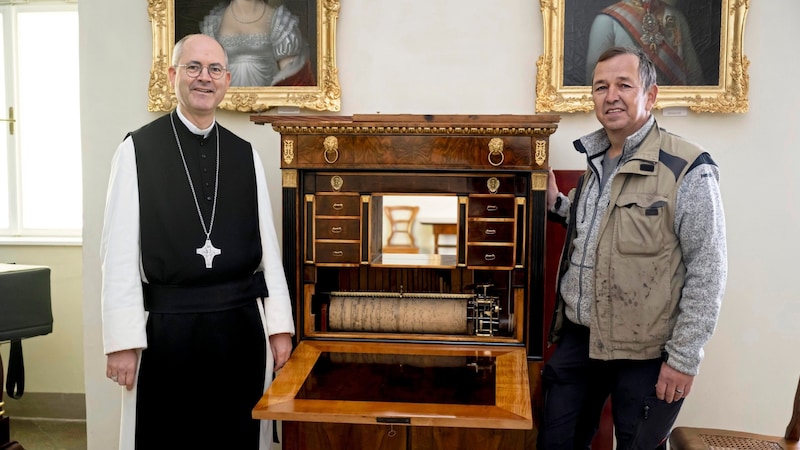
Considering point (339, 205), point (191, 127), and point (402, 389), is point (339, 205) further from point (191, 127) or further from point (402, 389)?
point (402, 389)

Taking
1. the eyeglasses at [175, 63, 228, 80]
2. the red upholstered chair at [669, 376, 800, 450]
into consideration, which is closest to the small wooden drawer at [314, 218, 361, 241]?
the eyeglasses at [175, 63, 228, 80]

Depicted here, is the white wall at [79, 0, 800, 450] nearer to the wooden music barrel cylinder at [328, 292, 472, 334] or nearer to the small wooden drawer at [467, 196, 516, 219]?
the small wooden drawer at [467, 196, 516, 219]

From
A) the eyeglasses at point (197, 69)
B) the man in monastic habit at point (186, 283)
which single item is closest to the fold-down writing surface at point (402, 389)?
the man in monastic habit at point (186, 283)

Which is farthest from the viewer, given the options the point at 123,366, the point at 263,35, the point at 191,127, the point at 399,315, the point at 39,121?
the point at 39,121

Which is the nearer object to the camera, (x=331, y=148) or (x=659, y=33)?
(x=331, y=148)

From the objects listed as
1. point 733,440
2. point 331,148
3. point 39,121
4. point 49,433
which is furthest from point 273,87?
point 49,433

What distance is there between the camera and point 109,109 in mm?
3217

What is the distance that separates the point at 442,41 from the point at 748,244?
5.53 feet

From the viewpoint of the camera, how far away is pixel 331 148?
97.3 inches

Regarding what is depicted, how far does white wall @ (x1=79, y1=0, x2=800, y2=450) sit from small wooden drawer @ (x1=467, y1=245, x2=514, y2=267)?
71cm

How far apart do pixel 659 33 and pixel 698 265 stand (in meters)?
1.37

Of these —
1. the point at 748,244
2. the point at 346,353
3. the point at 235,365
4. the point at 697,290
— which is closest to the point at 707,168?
the point at 697,290

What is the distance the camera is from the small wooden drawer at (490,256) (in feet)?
8.14

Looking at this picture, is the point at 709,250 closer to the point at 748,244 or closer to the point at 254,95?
the point at 748,244
